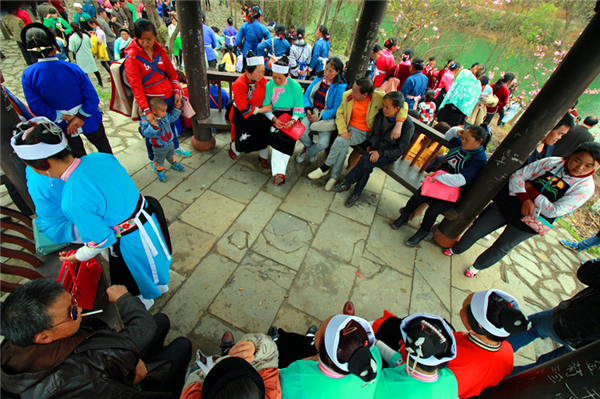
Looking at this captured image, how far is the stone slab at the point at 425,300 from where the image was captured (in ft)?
10.0

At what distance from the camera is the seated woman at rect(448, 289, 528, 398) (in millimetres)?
1679

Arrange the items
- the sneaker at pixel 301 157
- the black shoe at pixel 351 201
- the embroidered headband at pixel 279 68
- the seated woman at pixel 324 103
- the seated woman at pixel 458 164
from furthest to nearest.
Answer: the sneaker at pixel 301 157, the black shoe at pixel 351 201, the seated woman at pixel 324 103, the embroidered headband at pixel 279 68, the seated woman at pixel 458 164

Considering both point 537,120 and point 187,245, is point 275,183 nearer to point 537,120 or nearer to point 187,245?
point 187,245

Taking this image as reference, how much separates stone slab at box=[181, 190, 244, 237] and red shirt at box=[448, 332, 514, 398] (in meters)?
2.77

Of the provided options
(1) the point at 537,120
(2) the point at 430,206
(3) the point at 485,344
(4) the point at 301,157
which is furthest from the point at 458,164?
(4) the point at 301,157

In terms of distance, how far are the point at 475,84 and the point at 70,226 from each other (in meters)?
6.56

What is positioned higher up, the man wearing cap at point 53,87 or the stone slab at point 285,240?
the man wearing cap at point 53,87

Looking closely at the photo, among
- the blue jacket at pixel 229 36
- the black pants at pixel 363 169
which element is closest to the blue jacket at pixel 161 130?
the black pants at pixel 363 169

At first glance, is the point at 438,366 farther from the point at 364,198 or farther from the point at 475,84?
the point at 475,84

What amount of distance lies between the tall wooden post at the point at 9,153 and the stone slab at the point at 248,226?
194 centimetres

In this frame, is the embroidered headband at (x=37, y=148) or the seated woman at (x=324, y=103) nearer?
the embroidered headband at (x=37, y=148)

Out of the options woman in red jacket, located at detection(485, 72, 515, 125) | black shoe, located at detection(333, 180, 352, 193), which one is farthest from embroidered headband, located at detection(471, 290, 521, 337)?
woman in red jacket, located at detection(485, 72, 515, 125)

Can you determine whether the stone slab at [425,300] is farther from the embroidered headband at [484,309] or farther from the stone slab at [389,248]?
the embroidered headband at [484,309]

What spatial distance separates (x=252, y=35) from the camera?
287 inches
